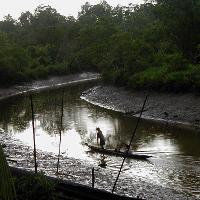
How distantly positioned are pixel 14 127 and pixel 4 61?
31.6m

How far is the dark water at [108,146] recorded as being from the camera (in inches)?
695

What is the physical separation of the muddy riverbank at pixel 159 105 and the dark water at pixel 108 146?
1504 millimetres

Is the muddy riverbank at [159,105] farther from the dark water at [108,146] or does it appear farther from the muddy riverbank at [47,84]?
the muddy riverbank at [47,84]

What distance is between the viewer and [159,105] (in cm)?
3788

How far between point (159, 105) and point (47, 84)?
3517cm

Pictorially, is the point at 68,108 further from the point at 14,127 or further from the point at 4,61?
the point at 4,61

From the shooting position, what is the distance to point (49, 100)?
168 feet

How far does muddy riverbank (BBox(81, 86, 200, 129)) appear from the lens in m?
33.0

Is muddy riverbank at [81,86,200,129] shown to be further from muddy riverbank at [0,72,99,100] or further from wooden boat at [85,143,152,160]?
muddy riverbank at [0,72,99,100]

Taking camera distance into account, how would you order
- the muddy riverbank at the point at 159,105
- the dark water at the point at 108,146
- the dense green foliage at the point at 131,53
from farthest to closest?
the dense green foliage at the point at 131,53, the muddy riverbank at the point at 159,105, the dark water at the point at 108,146

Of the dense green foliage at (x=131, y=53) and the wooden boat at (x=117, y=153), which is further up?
the dense green foliage at (x=131, y=53)

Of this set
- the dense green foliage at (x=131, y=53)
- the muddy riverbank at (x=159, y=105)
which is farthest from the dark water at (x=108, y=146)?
the dense green foliage at (x=131, y=53)

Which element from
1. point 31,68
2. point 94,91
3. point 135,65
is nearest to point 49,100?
point 94,91

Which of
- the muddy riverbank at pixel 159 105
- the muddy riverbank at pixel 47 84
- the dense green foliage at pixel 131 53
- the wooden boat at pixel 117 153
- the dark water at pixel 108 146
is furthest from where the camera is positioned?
the muddy riverbank at pixel 47 84
